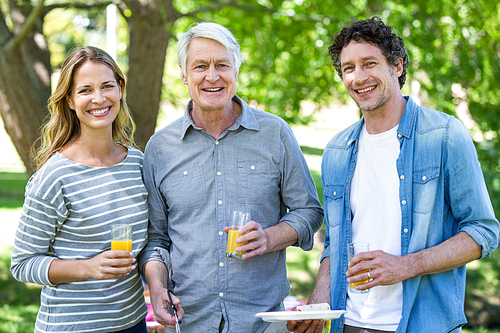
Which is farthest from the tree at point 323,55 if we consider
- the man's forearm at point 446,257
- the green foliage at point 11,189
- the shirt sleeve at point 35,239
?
the green foliage at point 11,189

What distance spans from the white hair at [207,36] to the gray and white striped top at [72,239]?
76cm

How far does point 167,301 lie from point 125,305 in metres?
0.25

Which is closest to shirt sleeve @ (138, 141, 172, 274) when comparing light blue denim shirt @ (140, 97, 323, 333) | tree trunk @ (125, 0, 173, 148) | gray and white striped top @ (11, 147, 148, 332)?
light blue denim shirt @ (140, 97, 323, 333)

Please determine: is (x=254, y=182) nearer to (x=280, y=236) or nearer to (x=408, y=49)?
(x=280, y=236)

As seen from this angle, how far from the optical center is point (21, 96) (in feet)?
16.4

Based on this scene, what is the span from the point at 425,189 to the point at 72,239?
1751 mm

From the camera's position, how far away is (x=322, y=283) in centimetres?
271

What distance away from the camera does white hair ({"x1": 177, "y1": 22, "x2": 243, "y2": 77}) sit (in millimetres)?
2699

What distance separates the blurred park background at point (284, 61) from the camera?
5.04 m

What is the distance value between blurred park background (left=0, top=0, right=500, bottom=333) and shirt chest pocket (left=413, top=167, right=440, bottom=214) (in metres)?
2.20

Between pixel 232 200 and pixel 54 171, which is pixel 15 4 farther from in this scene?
pixel 232 200

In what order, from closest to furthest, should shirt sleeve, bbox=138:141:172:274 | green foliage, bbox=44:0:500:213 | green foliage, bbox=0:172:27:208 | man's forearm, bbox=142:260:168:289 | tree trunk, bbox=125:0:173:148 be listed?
man's forearm, bbox=142:260:168:289 < shirt sleeve, bbox=138:141:172:274 < green foliage, bbox=44:0:500:213 < tree trunk, bbox=125:0:173:148 < green foliage, bbox=0:172:27:208

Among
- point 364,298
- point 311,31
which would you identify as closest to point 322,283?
point 364,298

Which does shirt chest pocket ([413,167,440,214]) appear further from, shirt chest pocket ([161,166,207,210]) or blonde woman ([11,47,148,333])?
blonde woman ([11,47,148,333])
